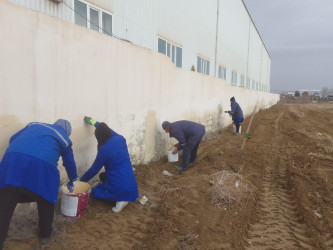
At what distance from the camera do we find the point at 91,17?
21.2 feet

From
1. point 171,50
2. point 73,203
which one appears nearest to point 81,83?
point 73,203

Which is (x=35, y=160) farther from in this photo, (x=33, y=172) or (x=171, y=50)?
(x=171, y=50)

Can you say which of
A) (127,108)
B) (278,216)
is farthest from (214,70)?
(278,216)

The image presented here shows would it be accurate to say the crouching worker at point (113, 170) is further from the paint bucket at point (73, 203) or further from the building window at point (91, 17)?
the building window at point (91, 17)

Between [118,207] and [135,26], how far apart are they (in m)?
5.76

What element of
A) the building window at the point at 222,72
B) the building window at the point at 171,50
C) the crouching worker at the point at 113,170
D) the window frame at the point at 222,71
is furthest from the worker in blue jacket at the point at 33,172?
the building window at the point at 222,72

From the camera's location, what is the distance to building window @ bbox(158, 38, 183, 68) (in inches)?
380

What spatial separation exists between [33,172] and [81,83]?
175 centimetres

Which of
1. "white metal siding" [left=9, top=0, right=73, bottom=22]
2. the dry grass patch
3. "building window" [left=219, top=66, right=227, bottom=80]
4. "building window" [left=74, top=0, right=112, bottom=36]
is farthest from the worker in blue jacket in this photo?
"building window" [left=219, top=66, right=227, bottom=80]

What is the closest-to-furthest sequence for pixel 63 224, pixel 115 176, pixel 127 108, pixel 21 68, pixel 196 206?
pixel 21 68, pixel 63 224, pixel 115 176, pixel 196 206, pixel 127 108

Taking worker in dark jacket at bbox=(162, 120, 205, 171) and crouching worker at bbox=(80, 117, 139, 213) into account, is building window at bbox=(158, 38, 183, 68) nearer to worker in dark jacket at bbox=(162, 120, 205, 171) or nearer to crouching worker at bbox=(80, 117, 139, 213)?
worker in dark jacket at bbox=(162, 120, 205, 171)

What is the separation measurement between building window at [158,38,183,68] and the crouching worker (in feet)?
20.7

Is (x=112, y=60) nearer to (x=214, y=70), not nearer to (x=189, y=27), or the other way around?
(x=189, y=27)

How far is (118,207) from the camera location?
13.0 feet
